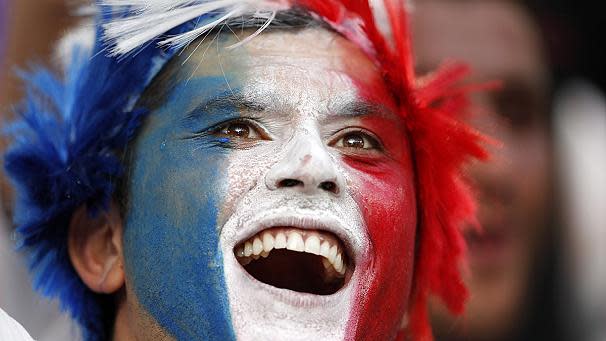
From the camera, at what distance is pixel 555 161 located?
4.30 metres

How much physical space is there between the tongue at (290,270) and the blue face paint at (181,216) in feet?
0.83

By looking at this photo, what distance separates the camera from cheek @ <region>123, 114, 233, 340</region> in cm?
192

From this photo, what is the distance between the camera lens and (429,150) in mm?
2227

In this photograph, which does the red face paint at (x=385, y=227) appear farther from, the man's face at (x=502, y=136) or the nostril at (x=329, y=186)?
the man's face at (x=502, y=136)

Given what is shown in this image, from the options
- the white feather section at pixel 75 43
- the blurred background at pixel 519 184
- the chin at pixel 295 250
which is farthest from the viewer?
the blurred background at pixel 519 184

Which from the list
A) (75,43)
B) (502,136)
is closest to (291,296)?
(75,43)

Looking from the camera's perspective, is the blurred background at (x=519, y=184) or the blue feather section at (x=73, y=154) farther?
the blurred background at (x=519, y=184)

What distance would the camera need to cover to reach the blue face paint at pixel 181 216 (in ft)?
6.31

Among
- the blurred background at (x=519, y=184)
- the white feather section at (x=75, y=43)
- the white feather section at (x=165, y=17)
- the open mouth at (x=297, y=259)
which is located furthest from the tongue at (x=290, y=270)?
the blurred background at (x=519, y=184)

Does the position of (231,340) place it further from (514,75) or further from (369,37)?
(514,75)

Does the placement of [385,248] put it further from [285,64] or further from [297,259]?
[285,64]

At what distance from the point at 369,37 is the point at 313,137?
0.31m

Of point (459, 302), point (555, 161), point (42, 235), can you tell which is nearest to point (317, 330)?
point (459, 302)

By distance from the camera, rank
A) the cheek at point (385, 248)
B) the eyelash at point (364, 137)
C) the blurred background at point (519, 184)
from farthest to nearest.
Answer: the blurred background at point (519, 184) → the eyelash at point (364, 137) → the cheek at point (385, 248)
